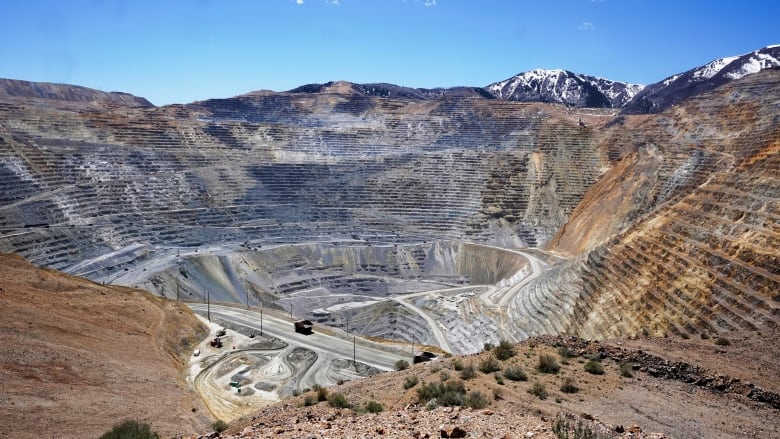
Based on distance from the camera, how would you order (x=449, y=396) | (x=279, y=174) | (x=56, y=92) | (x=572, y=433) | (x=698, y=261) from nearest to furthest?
1. (x=572, y=433)
2. (x=449, y=396)
3. (x=698, y=261)
4. (x=279, y=174)
5. (x=56, y=92)

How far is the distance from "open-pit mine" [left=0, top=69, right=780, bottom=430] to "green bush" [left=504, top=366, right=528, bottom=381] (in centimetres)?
1402

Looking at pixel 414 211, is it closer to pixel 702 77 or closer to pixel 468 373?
pixel 468 373

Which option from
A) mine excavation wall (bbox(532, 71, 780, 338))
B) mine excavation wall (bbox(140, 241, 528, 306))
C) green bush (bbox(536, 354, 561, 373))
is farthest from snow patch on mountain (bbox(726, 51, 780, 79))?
green bush (bbox(536, 354, 561, 373))

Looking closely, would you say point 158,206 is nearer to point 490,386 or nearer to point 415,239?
point 415,239

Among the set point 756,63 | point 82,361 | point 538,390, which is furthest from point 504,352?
point 756,63

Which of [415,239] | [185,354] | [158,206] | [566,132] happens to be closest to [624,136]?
[566,132]

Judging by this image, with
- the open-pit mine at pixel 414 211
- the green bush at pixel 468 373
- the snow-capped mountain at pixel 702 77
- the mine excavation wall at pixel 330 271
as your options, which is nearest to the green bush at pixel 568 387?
the green bush at pixel 468 373

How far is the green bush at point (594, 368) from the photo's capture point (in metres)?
16.1

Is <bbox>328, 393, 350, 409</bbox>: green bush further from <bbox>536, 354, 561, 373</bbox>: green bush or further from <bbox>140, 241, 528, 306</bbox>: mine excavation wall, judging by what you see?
<bbox>140, 241, 528, 306</bbox>: mine excavation wall

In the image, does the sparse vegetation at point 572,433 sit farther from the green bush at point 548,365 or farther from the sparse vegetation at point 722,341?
the sparse vegetation at point 722,341

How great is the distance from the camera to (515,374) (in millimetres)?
15445

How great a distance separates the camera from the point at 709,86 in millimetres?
130250

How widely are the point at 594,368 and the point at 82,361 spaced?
2011cm

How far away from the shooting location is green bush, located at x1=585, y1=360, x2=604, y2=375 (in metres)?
16.1
